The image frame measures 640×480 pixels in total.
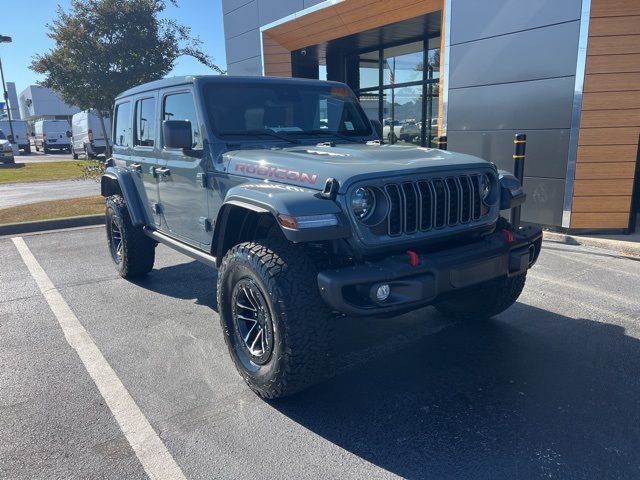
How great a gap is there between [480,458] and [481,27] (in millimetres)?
7165

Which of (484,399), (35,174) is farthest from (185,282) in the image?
(35,174)

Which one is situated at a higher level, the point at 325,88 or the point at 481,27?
the point at 481,27

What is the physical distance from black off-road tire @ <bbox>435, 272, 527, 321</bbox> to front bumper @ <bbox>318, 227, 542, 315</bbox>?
0.81m

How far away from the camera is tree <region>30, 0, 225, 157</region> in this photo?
15547 mm

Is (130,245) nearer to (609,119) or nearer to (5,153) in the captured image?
(609,119)

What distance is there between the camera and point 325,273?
2.72 m

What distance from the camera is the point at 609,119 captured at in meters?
6.92

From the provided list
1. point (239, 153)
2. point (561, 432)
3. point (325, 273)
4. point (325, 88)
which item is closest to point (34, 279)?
point (239, 153)

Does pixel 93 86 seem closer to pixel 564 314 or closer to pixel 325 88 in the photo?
pixel 325 88

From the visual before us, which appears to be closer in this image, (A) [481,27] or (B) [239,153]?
(B) [239,153]

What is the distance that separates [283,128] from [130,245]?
2381 mm

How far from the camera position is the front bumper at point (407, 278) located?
2.68 metres

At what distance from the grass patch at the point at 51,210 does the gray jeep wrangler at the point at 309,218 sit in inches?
216

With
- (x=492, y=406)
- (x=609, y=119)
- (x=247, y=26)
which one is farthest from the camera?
(x=247, y=26)
